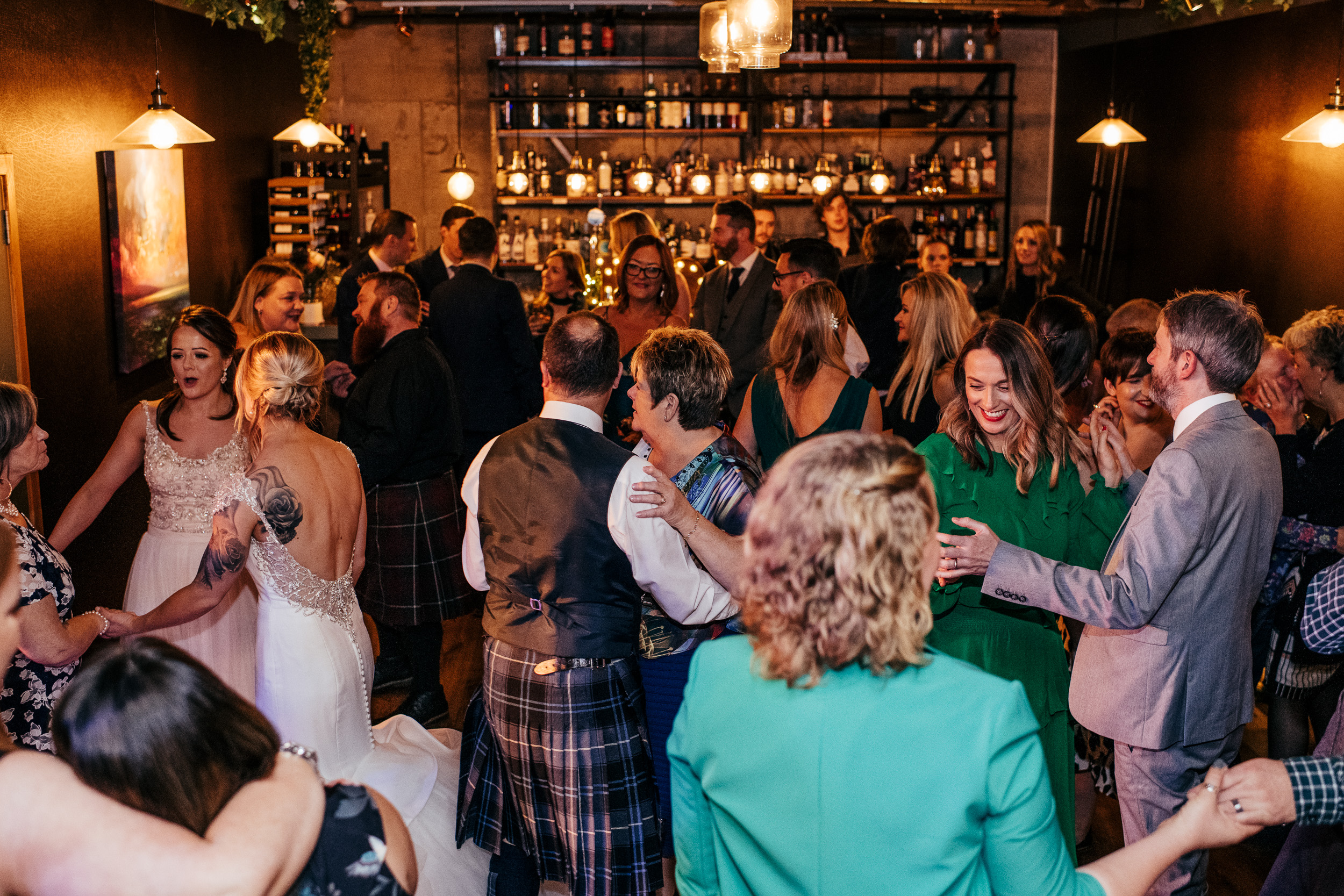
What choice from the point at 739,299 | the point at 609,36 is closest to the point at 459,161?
the point at 609,36

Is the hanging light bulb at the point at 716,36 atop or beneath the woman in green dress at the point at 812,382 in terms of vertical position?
atop

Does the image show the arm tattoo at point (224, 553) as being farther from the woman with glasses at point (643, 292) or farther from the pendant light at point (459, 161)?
the pendant light at point (459, 161)

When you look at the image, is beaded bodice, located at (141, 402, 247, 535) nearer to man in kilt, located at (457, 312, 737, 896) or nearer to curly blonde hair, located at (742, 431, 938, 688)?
man in kilt, located at (457, 312, 737, 896)

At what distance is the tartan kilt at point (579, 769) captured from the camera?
7.99ft

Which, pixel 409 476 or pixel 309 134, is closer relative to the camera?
pixel 409 476

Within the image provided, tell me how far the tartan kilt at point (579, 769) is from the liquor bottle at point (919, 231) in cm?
678

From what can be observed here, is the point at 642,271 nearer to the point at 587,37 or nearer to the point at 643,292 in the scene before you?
the point at 643,292

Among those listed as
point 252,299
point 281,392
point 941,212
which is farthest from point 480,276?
point 941,212

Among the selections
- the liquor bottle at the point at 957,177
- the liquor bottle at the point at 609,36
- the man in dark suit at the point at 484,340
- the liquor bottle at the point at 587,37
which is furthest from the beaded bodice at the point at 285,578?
the liquor bottle at the point at 957,177

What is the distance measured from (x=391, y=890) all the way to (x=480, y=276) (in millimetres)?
3961

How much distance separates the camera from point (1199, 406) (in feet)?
7.47

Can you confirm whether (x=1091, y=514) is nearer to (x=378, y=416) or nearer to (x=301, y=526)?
(x=301, y=526)

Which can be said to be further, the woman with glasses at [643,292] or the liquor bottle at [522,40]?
the liquor bottle at [522,40]

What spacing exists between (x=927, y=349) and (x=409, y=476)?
1.94 meters
